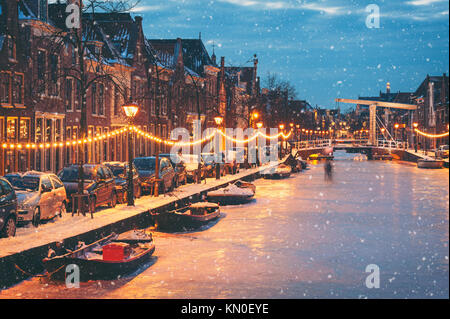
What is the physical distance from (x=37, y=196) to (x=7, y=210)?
2866mm

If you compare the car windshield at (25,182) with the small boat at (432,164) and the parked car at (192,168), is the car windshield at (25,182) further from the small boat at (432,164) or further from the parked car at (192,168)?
the small boat at (432,164)

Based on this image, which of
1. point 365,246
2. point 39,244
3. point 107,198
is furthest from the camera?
point 107,198

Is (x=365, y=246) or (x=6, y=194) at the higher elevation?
(x=6, y=194)

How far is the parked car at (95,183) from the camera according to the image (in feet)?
77.2

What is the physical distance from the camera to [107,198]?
81.6 feet

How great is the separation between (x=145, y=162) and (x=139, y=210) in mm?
9845

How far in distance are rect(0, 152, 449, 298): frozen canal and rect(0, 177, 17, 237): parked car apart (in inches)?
101

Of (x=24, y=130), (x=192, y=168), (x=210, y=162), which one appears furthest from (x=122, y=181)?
(x=210, y=162)

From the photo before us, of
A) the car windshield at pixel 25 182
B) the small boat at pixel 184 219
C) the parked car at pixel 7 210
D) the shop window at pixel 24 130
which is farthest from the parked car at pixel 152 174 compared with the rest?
the parked car at pixel 7 210

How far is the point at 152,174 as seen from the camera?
31359 millimetres

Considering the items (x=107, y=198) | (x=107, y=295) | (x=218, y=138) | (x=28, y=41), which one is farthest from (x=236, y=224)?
(x=218, y=138)

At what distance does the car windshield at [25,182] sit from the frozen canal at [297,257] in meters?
4.24

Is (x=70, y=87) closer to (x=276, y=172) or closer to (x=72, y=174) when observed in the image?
(x=72, y=174)
